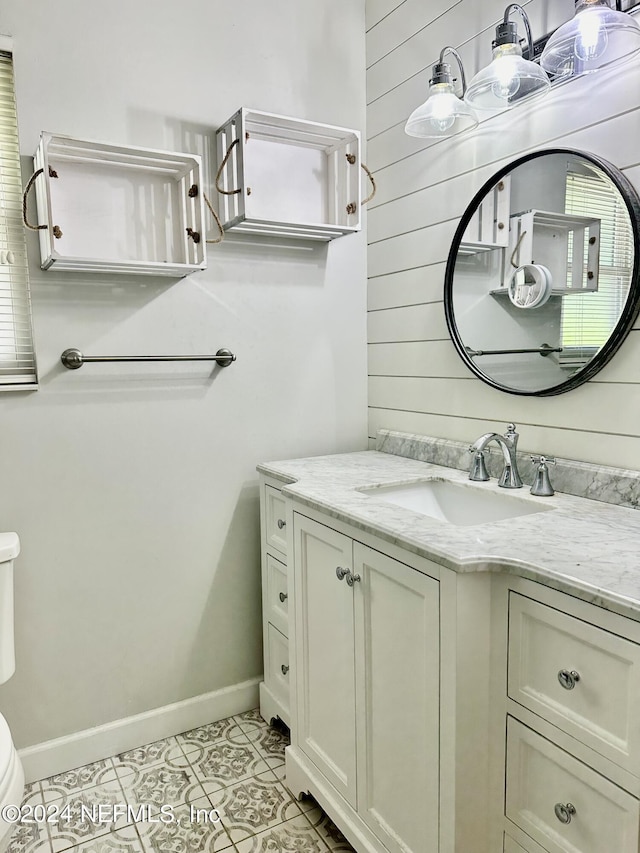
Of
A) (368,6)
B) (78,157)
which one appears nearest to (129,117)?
(78,157)

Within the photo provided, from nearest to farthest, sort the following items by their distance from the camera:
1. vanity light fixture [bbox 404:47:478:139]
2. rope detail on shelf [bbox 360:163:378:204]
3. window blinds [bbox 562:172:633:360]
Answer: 1. window blinds [bbox 562:172:633:360]
2. vanity light fixture [bbox 404:47:478:139]
3. rope detail on shelf [bbox 360:163:378:204]

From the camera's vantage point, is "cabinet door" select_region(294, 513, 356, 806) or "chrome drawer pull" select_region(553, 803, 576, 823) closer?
"chrome drawer pull" select_region(553, 803, 576, 823)

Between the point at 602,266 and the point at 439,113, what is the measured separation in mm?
608

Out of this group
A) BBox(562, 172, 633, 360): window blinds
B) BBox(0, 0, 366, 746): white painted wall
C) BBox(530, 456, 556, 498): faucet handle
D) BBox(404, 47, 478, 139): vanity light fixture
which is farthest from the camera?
BBox(0, 0, 366, 746): white painted wall

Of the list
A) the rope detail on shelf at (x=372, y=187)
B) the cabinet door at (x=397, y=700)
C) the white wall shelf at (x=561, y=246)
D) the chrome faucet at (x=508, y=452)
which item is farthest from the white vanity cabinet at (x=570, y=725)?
the rope detail on shelf at (x=372, y=187)

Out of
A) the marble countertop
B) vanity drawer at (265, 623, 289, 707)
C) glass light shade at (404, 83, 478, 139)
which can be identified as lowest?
vanity drawer at (265, 623, 289, 707)

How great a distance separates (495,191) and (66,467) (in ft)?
4.83

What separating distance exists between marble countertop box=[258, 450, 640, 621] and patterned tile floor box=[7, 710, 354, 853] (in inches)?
34.2

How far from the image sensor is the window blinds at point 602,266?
1367 mm

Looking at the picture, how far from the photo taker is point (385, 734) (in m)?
1.31

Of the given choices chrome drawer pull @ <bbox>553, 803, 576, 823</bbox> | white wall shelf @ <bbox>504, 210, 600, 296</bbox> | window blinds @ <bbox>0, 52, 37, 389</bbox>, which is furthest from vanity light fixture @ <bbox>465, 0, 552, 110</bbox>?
chrome drawer pull @ <bbox>553, 803, 576, 823</bbox>

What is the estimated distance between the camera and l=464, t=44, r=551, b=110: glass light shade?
1.41m

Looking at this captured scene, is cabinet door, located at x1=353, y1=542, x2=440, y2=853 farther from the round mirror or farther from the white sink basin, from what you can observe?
the round mirror

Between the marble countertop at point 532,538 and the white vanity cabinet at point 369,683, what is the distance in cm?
7
